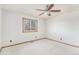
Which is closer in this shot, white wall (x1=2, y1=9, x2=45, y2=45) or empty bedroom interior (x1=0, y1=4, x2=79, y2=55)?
empty bedroom interior (x1=0, y1=4, x2=79, y2=55)

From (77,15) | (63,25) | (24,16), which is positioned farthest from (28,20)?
(77,15)

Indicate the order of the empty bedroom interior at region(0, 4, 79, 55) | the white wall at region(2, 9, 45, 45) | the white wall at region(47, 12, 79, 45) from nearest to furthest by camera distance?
1. the empty bedroom interior at region(0, 4, 79, 55)
2. the white wall at region(2, 9, 45, 45)
3. the white wall at region(47, 12, 79, 45)

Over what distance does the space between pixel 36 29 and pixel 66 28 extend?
238 cm

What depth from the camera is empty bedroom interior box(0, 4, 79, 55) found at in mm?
3223

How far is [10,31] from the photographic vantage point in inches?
160

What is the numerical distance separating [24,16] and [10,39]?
172 cm

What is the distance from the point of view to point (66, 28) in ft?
15.1

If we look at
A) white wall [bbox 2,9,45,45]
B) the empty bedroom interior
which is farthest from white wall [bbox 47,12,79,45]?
white wall [bbox 2,9,45,45]

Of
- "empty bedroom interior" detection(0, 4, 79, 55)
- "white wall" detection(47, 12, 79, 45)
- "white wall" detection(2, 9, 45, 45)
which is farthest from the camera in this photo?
"white wall" detection(47, 12, 79, 45)

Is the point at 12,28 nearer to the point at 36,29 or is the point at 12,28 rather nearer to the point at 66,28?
the point at 36,29

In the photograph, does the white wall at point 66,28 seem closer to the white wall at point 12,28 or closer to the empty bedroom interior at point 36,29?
the empty bedroom interior at point 36,29

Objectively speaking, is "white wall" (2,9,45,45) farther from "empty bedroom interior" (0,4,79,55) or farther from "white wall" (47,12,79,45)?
"white wall" (47,12,79,45)

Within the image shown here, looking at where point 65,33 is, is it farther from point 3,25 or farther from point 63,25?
point 3,25

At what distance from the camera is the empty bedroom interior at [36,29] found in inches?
127
